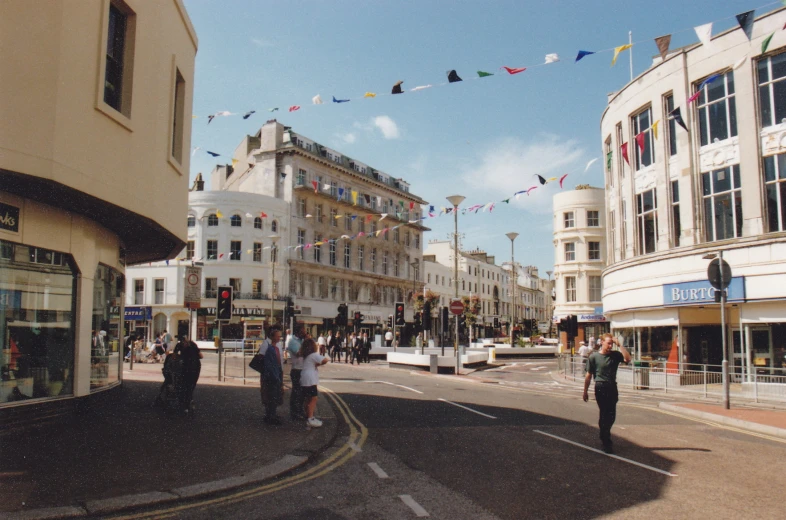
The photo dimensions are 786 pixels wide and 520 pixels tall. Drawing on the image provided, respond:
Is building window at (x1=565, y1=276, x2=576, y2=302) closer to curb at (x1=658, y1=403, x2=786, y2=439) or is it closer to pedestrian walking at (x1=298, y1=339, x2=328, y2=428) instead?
curb at (x1=658, y1=403, x2=786, y2=439)

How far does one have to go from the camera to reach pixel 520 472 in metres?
7.75

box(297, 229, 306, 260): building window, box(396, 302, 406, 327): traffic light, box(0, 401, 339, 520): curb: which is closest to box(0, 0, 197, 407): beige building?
box(0, 401, 339, 520): curb

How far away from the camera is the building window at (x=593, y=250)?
5081cm

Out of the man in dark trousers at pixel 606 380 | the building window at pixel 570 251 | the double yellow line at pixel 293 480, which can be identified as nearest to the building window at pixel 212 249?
the building window at pixel 570 251

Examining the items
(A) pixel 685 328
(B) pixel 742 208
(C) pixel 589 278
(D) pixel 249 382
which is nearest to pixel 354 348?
(D) pixel 249 382

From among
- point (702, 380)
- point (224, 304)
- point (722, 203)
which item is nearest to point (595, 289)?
point (722, 203)

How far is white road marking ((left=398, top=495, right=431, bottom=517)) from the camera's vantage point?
5.98 m

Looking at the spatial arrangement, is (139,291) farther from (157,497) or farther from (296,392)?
(157,497)

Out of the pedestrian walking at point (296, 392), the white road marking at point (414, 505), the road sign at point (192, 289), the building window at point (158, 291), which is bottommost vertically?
the white road marking at point (414, 505)

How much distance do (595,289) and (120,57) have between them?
4487 cm

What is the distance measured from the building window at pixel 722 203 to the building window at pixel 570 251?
3000 centimetres

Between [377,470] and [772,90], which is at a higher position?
[772,90]

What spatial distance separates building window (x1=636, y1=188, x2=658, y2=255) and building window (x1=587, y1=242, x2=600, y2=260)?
26249 millimetres

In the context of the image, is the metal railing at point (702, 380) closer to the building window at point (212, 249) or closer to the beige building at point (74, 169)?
the beige building at point (74, 169)
